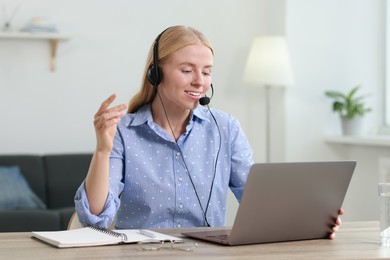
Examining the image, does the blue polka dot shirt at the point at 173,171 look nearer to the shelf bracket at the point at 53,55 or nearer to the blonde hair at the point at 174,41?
the blonde hair at the point at 174,41

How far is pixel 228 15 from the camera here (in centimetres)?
532

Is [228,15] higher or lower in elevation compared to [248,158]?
higher

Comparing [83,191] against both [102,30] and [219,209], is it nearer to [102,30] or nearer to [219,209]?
[219,209]

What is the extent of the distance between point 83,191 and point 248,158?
0.64 m

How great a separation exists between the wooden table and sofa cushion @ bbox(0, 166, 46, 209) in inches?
94.9

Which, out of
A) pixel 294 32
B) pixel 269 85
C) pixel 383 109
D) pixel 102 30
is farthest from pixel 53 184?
pixel 383 109

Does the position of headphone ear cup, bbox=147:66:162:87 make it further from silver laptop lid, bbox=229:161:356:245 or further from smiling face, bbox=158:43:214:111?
silver laptop lid, bbox=229:161:356:245

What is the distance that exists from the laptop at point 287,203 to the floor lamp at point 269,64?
2.86 metres

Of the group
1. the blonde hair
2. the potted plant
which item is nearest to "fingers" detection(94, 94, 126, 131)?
the blonde hair

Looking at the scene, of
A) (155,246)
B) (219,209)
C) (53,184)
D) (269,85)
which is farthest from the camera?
(269,85)

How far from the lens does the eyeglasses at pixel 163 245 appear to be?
1833mm

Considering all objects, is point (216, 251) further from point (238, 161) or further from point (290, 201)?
point (238, 161)

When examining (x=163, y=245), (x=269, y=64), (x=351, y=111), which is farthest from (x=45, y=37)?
(x=163, y=245)

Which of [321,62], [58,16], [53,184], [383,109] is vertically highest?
[58,16]
